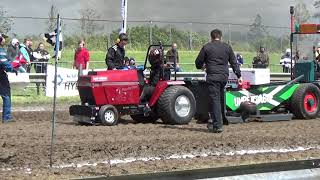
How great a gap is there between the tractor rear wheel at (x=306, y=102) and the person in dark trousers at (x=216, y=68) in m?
2.50

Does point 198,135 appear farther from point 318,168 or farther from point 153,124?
point 318,168

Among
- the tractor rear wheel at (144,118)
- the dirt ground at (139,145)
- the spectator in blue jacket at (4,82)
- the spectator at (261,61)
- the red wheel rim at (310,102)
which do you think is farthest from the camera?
the spectator at (261,61)

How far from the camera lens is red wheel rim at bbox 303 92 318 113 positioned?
13.3 meters

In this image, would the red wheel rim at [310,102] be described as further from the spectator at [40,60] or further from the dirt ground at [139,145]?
the spectator at [40,60]

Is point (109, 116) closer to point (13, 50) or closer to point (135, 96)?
point (135, 96)

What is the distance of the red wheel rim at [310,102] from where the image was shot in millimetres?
13281

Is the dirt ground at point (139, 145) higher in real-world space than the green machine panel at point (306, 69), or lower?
lower

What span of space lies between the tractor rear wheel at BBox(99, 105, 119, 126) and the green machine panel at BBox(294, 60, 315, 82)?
4.90 m

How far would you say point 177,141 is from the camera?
9703 millimetres

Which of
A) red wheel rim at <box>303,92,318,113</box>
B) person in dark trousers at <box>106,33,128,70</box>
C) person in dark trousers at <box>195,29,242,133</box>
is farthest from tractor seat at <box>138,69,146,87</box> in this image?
red wheel rim at <box>303,92,318,113</box>

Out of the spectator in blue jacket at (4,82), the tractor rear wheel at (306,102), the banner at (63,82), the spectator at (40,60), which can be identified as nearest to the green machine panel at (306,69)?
the tractor rear wheel at (306,102)

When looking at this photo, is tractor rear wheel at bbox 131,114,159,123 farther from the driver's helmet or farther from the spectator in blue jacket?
the spectator in blue jacket

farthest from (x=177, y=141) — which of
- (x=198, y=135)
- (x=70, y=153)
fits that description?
(x=70, y=153)

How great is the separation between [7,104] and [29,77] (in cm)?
680
